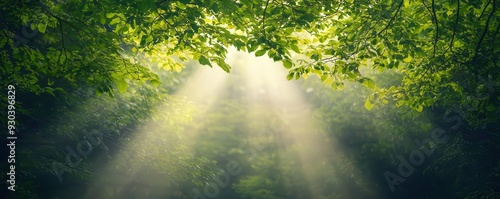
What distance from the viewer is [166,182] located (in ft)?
34.9

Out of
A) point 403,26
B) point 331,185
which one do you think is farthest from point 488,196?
point 331,185

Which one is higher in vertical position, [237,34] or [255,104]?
[255,104]

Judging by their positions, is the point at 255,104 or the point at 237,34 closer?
the point at 237,34

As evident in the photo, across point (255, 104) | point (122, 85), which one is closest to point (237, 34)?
point (122, 85)

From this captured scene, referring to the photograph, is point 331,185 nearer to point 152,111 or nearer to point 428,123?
point 428,123

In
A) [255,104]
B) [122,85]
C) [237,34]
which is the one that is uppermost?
[255,104]

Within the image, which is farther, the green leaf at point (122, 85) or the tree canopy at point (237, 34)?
the green leaf at point (122, 85)

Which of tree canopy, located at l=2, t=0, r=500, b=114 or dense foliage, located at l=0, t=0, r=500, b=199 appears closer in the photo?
tree canopy, located at l=2, t=0, r=500, b=114

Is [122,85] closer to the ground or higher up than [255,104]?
closer to the ground

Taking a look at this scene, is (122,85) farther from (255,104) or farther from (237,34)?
(255,104)

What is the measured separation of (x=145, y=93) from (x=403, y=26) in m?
6.93

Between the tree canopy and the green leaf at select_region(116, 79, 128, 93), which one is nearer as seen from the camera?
the tree canopy

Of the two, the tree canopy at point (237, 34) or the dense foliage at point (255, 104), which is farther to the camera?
the dense foliage at point (255, 104)

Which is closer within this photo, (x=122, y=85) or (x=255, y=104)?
(x=122, y=85)
